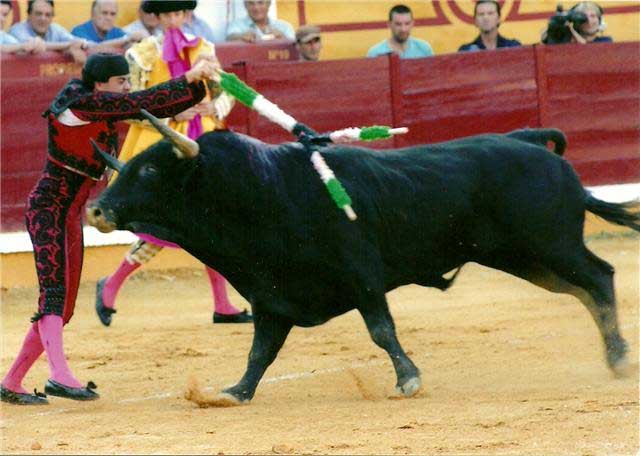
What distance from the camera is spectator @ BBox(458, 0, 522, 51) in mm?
9060

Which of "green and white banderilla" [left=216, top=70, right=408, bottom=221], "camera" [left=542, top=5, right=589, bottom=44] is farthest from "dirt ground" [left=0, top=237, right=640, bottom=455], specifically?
"camera" [left=542, top=5, right=589, bottom=44]

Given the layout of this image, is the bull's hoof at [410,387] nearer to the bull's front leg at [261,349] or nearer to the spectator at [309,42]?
the bull's front leg at [261,349]

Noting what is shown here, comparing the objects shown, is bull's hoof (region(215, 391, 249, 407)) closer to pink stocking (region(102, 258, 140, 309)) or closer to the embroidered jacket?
the embroidered jacket

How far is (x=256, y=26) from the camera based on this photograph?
902cm

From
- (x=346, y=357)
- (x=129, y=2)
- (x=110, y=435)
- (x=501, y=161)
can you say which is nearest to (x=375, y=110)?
(x=129, y=2)

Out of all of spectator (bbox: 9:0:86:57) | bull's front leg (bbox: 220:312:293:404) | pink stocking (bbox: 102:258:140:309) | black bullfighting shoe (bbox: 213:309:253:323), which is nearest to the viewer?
bull's front leg (bbox: 220:312:293:404)

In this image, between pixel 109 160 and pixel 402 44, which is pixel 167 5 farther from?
pixel 402 44

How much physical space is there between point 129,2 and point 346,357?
153 inches

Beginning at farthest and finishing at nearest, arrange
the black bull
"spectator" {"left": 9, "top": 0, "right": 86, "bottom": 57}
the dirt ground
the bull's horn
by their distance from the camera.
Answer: "spectator" {"left": 9, "top": 0, "right": 86, "bottom": 57}
the black bull
the bull's horn
the dirt ground

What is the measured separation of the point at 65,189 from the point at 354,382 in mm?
1149

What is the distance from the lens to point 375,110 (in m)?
9.12

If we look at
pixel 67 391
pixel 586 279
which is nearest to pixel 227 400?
pixel 67 391

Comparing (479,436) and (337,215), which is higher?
(337,215)

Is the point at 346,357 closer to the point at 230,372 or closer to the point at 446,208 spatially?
the point at 230,372
